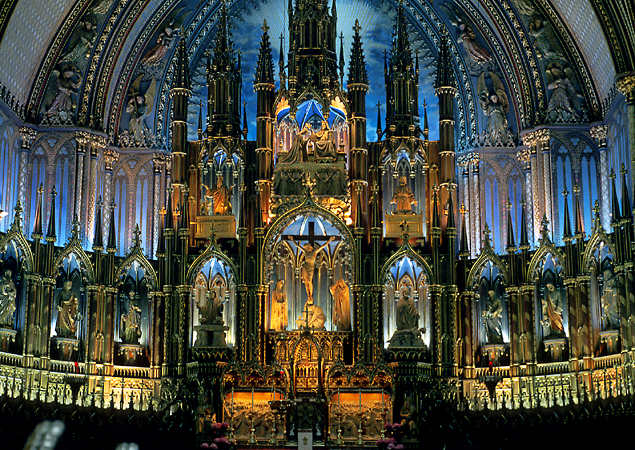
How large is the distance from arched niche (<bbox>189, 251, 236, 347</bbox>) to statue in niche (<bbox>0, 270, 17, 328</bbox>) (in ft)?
19.0

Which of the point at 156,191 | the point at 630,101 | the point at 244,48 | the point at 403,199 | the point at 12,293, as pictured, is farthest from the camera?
the point at 244,48

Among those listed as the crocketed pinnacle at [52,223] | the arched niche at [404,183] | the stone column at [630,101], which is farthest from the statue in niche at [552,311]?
the crocketed pinnacle at [52,223]

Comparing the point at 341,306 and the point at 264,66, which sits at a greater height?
the point at 264,66

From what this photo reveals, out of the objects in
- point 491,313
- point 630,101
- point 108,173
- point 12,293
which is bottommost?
point 491,313

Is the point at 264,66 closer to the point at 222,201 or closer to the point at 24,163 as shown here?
the point at 222,201

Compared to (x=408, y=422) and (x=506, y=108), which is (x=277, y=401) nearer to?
(x=408, y=422)

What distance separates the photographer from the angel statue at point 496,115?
33.9 meters

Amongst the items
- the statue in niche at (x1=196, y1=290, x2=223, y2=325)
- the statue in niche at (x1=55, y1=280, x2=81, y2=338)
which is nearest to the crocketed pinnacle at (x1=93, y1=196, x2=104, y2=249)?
the statue in niche at (x1=55, y1=280, x2=81, y2=338)

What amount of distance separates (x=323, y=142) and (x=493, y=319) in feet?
28.0

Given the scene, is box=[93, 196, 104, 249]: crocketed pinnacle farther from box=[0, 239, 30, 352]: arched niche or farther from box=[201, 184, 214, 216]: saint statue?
box=[201, 184, 214, 216]: saint statue

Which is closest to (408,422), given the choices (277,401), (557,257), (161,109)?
(277,401)

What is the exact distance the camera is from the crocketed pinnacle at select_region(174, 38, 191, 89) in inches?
1321

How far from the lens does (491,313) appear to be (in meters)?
30.9

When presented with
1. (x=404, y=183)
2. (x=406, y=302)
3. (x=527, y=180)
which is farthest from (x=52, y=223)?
(x=527, y=180)
